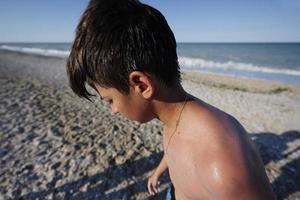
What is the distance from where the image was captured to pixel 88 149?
15.4 feet

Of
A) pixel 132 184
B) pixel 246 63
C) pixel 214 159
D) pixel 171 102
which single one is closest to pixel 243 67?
pixel 246 63

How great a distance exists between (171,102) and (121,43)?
411 mm

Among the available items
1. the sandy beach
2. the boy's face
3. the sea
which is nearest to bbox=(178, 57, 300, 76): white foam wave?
the sea

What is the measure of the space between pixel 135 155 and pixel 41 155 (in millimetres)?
1507

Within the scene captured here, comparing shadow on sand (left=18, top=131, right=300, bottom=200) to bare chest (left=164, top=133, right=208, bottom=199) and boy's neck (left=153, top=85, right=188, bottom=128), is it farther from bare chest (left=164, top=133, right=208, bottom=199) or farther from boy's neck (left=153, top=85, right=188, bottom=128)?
boy's neck (left=153, top=85, right=188, bottom=128)

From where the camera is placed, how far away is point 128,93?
1.45 m

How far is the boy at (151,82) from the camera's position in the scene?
1254mm

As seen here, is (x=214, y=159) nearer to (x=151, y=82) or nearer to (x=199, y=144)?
(x=199, y=144)

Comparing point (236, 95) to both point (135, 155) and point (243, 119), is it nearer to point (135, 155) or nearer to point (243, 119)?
Answer: point (243, 119)

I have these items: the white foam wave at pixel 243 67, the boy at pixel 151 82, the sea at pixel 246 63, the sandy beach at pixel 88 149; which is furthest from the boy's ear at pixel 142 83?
the white foam wave at pixel 243 67

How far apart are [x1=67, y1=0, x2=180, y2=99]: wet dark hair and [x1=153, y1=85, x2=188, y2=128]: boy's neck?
6cm

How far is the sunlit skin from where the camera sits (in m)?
1.10

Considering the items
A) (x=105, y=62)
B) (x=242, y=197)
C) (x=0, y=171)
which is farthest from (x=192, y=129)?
(x=0, y=171)

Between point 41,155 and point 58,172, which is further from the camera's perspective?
point 41,155
